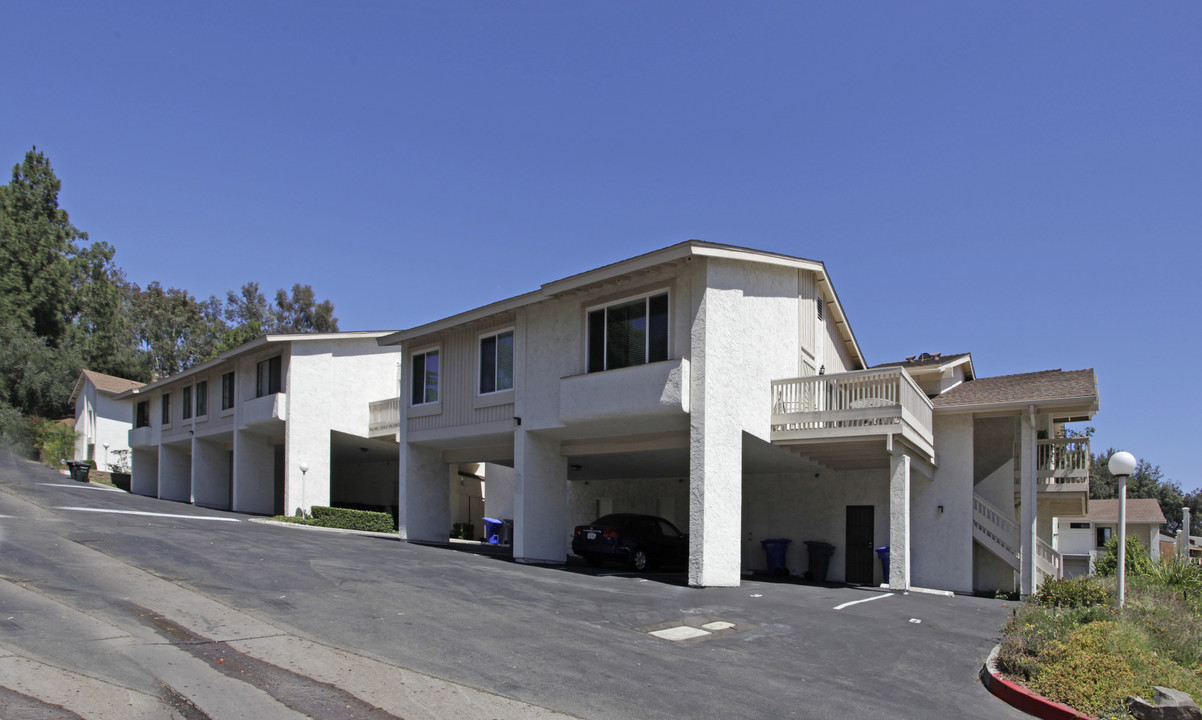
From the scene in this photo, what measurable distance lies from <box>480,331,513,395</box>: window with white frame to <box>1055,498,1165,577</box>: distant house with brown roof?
30.3 m

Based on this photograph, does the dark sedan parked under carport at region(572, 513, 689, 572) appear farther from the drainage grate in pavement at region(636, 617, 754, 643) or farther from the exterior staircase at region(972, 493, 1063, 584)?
the drainage grate in pavement at region(636, 617, 754, 643)

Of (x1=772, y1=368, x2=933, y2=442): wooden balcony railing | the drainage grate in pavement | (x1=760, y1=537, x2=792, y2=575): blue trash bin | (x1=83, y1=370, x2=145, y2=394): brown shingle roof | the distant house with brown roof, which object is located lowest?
the distant house with brown roof

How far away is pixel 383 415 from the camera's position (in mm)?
27406

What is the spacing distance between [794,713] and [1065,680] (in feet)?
10.5

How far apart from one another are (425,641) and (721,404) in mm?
8489

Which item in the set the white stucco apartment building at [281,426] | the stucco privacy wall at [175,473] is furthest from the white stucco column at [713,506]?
the stucco privacy wall at [175,473]

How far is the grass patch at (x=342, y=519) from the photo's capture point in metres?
25.0

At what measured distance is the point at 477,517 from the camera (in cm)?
3459

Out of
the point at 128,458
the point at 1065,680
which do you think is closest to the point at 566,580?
Result: the point at 1065,680

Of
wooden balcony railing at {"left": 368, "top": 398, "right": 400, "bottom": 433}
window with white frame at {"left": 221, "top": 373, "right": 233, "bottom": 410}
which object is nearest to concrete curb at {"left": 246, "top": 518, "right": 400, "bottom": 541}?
wooden balcony railing at {"left": 368, "top": 398, "right": 400, "bottom": 433}

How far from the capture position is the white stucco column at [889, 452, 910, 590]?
17.0 meters

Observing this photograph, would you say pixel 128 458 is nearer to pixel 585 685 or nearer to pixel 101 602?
pixel 101 602

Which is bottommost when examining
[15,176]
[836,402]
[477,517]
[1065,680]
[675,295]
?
[477,517]

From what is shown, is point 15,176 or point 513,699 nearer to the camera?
point 513,699
